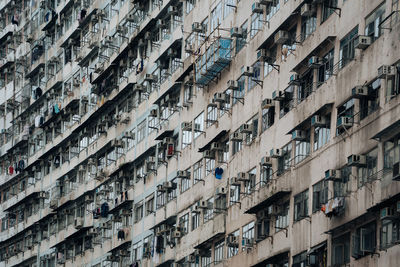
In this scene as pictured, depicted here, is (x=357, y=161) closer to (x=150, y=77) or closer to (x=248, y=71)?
(x=248, y=71)

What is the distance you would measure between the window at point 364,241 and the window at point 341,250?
512mm

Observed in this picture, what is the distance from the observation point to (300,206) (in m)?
36.3

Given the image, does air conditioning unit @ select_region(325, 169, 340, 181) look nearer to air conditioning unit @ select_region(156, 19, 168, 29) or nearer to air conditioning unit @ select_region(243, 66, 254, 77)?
air conditioning unit @ select_region(243, 66, 254, 77)

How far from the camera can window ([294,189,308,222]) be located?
3591cm

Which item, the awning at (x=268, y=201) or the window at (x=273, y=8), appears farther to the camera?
the window at (x=273, y=8)

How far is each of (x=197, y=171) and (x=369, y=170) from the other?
13.8 meters

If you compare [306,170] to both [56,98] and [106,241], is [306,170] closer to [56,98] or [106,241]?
[106,241]

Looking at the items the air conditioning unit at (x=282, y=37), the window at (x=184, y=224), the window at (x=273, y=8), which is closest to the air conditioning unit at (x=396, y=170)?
the air conditioning unit at (x=282, y=37)

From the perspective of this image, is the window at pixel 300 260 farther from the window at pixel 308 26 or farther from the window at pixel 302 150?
the window at pixel 308 26

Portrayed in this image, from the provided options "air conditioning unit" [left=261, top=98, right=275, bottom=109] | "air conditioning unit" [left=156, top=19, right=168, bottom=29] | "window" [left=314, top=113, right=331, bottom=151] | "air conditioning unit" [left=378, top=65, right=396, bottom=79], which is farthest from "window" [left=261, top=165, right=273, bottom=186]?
"air conditioning unit" [left=156, top=19, right=168, bottom=29]

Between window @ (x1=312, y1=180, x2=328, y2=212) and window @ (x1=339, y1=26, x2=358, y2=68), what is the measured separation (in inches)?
141

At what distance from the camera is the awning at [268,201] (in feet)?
122

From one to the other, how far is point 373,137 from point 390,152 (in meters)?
0.71

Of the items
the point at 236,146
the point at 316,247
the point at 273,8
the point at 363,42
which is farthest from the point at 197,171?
the point at 363,42
